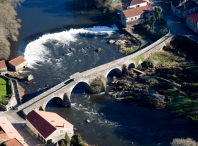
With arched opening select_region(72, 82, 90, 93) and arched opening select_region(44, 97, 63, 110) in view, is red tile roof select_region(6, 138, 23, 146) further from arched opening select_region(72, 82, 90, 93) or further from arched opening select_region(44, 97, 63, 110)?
arched opening select_region(72, 82, 90, 93)

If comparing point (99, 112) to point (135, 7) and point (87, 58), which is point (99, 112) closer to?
point (87, 58)

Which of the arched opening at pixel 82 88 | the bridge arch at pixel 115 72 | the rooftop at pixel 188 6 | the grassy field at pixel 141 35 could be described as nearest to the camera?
the arched opening at pixel 82 88

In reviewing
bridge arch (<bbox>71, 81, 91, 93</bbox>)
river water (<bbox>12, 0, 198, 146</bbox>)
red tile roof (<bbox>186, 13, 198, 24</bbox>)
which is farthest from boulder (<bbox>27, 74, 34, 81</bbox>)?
red tile roof (<bbox>186, 13, 198, 24</bbox>)

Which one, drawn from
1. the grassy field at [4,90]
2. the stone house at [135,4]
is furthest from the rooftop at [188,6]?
the grassy field at [4,90]

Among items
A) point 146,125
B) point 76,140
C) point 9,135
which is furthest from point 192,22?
point 9,135

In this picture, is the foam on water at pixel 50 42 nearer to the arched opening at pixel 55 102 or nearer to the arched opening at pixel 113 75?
the arched opening at pixel 113 75

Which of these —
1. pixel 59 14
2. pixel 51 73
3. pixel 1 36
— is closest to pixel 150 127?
pixel 51 73
